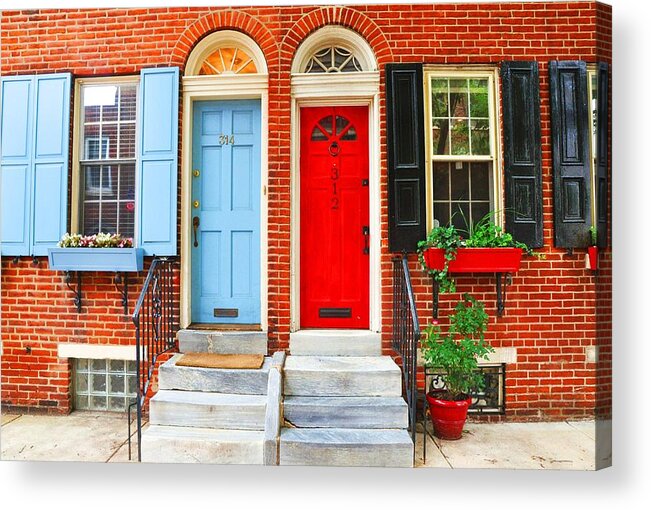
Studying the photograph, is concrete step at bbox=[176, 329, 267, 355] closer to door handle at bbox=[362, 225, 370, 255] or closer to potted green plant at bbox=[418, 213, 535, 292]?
door handle at bbox=[362, 225, 370, 255]

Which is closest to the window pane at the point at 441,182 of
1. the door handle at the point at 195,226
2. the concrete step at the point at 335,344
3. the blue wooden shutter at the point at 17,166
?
the concrete step at the point at 335,344

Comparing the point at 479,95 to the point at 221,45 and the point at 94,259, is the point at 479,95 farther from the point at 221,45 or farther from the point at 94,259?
the point at 94,259

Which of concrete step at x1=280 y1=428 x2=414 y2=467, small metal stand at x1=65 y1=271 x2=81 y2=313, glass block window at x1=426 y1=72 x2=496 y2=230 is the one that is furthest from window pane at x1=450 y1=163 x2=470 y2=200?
small metal stand at x1=65 y1=271 x2=81 y2=313

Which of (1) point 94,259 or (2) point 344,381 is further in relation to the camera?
(1) point 94,259

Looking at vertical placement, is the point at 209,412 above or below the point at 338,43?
below

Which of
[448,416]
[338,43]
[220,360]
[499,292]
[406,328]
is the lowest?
[448,416]

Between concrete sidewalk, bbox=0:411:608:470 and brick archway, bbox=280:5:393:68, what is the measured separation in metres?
3.18

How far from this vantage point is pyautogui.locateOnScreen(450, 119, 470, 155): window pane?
3.65 metres

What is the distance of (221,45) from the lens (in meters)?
3.76

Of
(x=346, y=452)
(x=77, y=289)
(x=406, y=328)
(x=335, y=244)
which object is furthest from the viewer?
(x=335, y=244)

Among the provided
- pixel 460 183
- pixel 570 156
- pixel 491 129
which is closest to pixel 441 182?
pixel 460 183

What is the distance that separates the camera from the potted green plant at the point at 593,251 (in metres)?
3.31

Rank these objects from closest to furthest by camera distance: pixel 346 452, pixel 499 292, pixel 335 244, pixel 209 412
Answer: pixel 346 452 → pixel 209 412 → pixel 499 292 → pixel 335 244

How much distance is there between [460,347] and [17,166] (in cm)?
407
